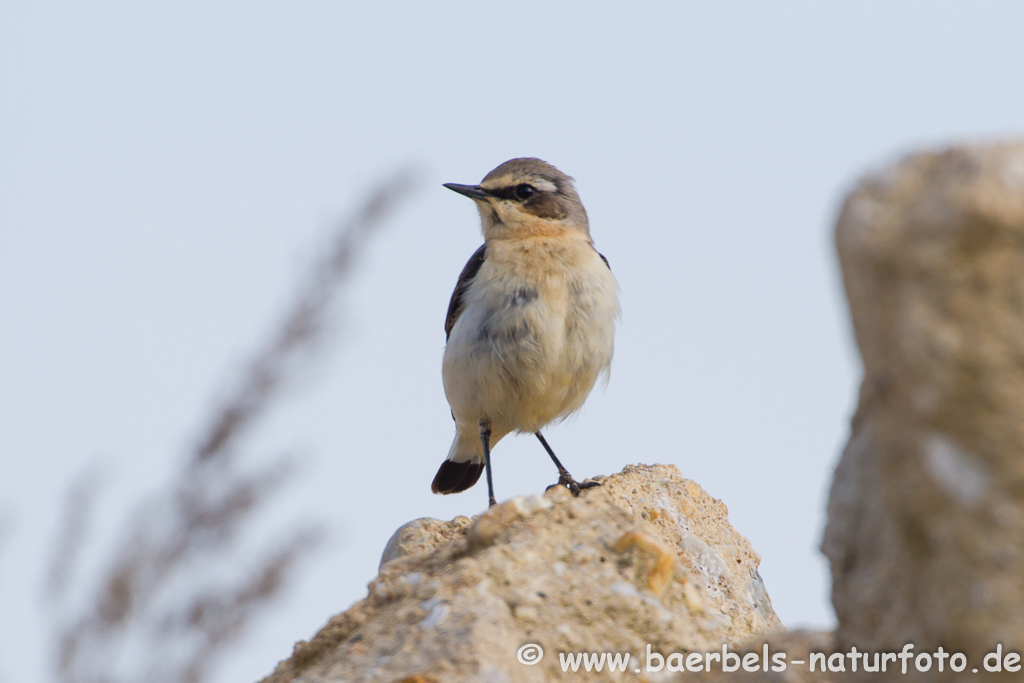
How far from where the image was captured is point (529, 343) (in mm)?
6910

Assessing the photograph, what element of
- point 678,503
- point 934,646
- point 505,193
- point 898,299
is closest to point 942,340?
point 898,299

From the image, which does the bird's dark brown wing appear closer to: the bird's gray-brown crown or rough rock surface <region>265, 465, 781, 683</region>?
→ the bird's gray-brown crown

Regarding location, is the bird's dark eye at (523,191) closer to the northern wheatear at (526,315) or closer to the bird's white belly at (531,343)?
the northern wheatear at (526,315)

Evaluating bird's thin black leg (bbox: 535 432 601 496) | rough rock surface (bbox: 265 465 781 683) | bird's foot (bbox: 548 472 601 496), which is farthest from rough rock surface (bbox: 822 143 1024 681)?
bird's thin black leg (bbox: 535 432 601 496)

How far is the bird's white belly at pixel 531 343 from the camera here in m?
6.93

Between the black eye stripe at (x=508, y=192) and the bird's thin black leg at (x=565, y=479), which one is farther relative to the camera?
the black eye stripe at (x=508, y=192)

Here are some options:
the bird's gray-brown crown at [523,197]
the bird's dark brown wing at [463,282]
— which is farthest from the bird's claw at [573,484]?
the bird's gray-brown crown at [523,197]

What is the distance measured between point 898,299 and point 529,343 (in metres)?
5.06

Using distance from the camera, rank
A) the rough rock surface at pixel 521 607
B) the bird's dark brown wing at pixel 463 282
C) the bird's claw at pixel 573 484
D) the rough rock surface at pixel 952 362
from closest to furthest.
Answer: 1. the rough rock surface at pixel 952 362
2. the rough rock surface at pixel 521 607
3. the bird's claw at pixel 573 484
4. the bird's dark brown wing at pixel 463 282

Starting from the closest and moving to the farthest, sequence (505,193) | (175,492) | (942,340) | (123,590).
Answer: (942,340), (123,590), (175,492), (505,193)

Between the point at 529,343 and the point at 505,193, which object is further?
the point at 505,193

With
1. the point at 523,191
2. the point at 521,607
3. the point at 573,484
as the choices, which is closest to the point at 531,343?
the point at 573,484

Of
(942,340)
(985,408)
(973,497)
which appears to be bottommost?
(973,497)

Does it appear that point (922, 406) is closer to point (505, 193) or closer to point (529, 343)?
point (529, 343)
